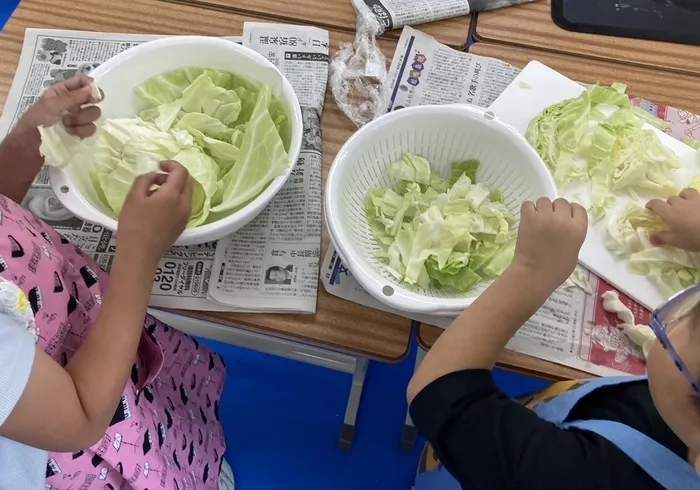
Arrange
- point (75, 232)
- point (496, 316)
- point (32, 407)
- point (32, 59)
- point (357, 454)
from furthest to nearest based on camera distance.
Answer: point (357, 454) → point (32, 59) → point (75, 232) → point (496, 316) → point (32, 407)

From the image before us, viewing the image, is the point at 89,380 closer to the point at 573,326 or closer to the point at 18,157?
the point at 18,157

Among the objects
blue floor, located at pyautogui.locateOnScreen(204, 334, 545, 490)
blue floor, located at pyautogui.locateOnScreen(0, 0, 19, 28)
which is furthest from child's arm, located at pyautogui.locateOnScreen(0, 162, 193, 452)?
blue floor, located at pyautogui.locateOnScreen(0, 0, 19, 28)

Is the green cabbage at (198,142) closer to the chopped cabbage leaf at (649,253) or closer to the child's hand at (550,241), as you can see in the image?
the child's hand at (550,241)

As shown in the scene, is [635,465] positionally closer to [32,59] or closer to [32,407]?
[32,407]

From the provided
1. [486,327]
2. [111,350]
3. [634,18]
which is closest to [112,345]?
[111,350]

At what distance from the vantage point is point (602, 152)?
80 centimetres

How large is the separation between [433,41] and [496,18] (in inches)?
4.9

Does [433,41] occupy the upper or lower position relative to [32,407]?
upper

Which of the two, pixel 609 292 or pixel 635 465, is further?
pixel 609 292

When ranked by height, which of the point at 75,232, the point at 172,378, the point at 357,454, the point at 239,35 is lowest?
the point at 357,454

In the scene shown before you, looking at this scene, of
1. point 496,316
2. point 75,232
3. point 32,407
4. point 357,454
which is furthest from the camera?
point 357,454

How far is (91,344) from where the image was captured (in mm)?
588

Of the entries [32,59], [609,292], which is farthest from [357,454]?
[32,59]

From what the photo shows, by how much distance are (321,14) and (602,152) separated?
0.49 metres
